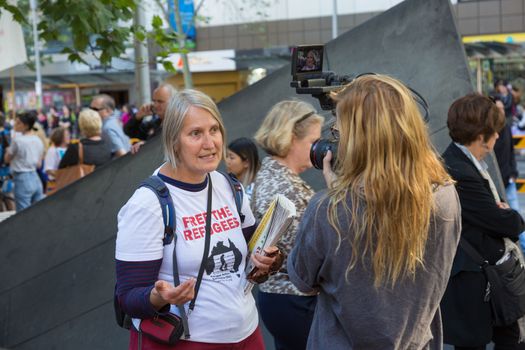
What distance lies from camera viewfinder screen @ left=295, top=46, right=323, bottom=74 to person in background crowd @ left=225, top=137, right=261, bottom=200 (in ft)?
6.36

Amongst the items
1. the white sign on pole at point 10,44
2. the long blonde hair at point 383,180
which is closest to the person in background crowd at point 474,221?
the long blonde hair at point 383,180

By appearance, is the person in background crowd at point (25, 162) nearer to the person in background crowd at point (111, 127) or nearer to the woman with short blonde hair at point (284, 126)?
the person in background crowd at point (111, 127)

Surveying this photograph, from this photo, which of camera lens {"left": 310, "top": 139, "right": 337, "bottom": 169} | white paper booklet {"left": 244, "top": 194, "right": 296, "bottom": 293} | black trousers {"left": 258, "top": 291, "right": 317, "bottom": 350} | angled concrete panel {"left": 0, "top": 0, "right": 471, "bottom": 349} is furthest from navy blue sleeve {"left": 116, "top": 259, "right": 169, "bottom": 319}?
angled concrete panel {"left": 0, "top": 0, "right": 471, "bottom": 349}

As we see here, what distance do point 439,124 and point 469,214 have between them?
150cm

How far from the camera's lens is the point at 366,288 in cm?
219

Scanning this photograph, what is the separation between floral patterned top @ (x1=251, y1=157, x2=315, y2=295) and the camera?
335 cm

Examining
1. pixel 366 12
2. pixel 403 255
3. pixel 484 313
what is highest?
pixel 366 12

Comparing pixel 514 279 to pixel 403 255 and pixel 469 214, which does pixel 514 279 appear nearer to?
pixel 469 214

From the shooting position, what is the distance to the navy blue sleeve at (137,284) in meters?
2.57

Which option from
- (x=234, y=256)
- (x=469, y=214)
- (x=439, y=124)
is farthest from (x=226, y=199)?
(x=439, y=124)

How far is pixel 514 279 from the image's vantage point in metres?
3.68

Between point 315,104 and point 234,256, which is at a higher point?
point 315,104

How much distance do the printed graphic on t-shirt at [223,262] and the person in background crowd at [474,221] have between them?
1.38 meters

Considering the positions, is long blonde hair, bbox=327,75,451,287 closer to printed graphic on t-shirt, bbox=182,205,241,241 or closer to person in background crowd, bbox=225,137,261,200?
printed graphic on t-shirt, bbox=182,205,241,241
